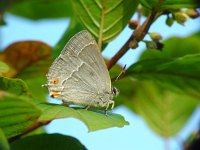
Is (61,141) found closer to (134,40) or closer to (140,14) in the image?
(134,40)

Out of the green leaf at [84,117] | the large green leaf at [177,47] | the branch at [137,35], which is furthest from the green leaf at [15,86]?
the large green leaf at [177,47]

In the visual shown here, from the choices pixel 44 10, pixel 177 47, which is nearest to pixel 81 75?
pixel 177 47

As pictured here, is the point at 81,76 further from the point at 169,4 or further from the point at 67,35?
Answer: the point at 169,4

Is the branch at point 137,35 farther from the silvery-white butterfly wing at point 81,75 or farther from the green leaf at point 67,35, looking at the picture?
the green leaf at point 67,35

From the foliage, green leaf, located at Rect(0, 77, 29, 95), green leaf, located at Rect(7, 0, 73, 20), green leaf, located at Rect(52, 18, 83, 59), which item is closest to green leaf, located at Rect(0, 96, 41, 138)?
the foliage

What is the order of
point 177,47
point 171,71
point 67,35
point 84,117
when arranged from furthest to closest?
point 177,47 → point 67,35 → point 171,71 → point 84,117

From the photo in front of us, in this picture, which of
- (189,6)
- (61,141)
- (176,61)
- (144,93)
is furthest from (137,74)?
(144,93)
